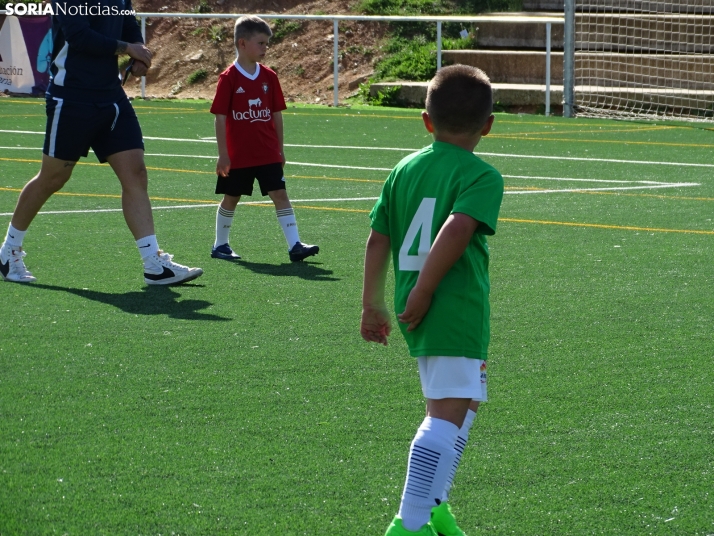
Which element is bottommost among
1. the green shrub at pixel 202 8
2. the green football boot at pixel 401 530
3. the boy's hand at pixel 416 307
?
the green football boot at pixel 401 530

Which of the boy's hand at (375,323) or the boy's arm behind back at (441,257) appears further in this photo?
the boy's hand at (375,323)

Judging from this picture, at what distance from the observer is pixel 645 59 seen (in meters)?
23.1

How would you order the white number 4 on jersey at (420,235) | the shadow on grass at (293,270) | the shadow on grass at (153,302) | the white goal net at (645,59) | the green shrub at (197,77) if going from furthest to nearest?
1. the green shrub at (197,77)
2. the white goal net at (645,59)
3. the shadow on grass at (293,270)
4. the shadow on grass at (153,302)
5. the white number 4 on jersey at (420,235)

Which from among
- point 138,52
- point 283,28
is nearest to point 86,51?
point 138,52

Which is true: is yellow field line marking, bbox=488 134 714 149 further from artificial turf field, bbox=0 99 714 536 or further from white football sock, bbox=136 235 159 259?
white football sock, bbox=136 235 159 259

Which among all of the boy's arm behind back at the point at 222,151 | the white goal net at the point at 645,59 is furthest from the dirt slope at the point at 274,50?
the boy's arm behind back at the point at 222,151

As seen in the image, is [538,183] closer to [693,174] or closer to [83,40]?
[693,174]

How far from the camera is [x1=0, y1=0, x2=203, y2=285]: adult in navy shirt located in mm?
6738

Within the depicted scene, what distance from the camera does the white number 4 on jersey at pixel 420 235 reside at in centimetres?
320

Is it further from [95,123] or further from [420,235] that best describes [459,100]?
[95,123]

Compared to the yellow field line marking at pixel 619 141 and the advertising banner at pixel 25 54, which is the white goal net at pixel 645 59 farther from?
the advertising banner at pixel 25 54

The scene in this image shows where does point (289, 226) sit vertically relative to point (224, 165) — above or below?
below

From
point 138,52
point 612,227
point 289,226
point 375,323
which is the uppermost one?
point 138,52

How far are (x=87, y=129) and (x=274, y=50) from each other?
24.0m
